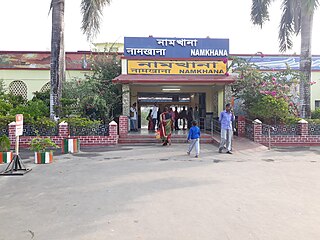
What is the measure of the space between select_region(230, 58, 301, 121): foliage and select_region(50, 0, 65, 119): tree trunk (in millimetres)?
8696

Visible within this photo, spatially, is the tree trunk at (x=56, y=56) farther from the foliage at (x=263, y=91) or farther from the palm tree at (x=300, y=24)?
the palm tree at (x=300, y=24)

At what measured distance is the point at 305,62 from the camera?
54.7 ft

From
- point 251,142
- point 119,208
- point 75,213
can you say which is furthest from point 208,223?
point 251,142

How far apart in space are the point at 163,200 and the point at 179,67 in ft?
39.5

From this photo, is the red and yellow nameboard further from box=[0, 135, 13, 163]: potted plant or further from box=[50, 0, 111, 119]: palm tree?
box=[0, 135, 13, 163]: potted plant

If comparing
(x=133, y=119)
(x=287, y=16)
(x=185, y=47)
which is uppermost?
(x=287, y=16)

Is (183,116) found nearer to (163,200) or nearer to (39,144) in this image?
(39,144)

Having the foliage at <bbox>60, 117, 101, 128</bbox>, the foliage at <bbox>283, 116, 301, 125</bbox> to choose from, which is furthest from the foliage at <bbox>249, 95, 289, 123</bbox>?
the foliage at <bbox>60, 117, 101, 128</bbox>

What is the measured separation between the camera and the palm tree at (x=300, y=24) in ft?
53.5

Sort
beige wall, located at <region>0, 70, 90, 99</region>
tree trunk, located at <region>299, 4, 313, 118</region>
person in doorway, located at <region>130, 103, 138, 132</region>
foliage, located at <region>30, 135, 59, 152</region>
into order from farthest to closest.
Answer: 1. beige wall, located at <region>0, 70, 90, 99</region>
2. person in doorway, located at <region>130, 103, 138, 132</region>
3. tree trunk, located at <region>299, 4, 313, 118</region>
4. foliage, located at <region>30, 135, 59, 152</region>

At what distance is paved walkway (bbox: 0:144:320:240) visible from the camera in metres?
4.38

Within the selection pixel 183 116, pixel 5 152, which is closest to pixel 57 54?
pixel 5 152

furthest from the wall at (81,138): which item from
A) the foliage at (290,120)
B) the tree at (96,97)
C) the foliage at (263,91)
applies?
the foliage at (290,120)

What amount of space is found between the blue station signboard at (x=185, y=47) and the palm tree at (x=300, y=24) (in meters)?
2.87
